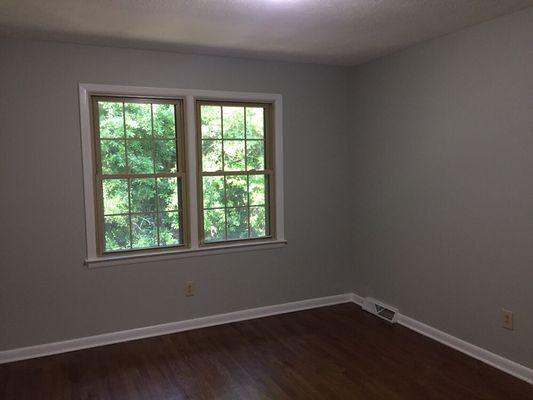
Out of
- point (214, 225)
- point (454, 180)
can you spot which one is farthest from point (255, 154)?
point (454, 180)

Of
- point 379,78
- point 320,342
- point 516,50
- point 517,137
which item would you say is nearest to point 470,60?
point 516,50

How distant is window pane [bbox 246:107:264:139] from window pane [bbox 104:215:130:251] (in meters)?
1.35

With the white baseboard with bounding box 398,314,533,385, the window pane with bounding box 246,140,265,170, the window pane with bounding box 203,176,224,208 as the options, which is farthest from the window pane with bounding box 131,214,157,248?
the white baseboard with bounding box 398,314,533,385

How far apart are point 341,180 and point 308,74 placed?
1.10 m

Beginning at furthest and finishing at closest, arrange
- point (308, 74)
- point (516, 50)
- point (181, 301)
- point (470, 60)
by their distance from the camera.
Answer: point (308, 74), point (181, 301), point (470, 60), point (516, 50)

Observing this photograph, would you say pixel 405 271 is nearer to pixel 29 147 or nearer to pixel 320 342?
pixel 320 342

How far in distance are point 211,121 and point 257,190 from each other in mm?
777

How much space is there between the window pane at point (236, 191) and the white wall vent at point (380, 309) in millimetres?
1534

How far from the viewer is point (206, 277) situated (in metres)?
4.01

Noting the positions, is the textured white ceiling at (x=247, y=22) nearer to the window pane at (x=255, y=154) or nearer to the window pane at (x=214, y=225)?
the window pane at (x=255, y=154)

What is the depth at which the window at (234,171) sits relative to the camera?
4.00m

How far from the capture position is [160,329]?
3.83m

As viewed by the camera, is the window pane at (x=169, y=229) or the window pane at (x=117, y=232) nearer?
the window pane at (x=117, y=232)

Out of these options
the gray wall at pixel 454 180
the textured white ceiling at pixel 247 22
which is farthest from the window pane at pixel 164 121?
the gray wall at pixel 454 180
